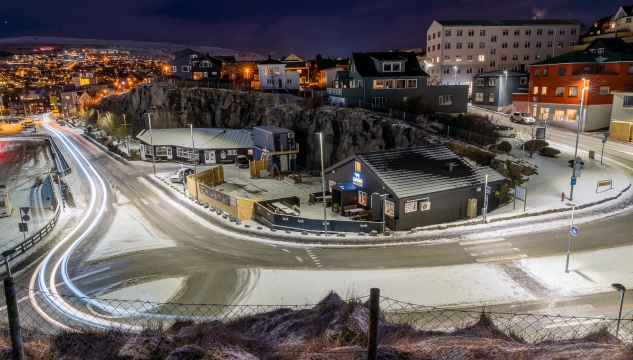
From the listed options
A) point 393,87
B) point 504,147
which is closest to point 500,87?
point 393,87

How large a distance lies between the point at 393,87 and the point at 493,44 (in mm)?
29118

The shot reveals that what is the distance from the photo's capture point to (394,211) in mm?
22812

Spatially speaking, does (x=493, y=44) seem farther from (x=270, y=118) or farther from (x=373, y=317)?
(x=373, y=317)

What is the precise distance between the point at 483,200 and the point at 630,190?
9.81 meters

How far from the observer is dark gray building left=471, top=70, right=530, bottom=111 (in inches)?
2160

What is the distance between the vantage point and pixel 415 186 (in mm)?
23328

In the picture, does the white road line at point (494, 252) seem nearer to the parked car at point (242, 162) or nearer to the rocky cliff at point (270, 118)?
the rocky cliff at point (270, 118)

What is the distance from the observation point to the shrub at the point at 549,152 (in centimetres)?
3272

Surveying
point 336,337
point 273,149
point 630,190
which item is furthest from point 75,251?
point 630,190

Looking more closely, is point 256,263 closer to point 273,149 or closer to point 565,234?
point 565,234

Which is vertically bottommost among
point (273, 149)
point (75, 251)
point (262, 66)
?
point (75, 251)

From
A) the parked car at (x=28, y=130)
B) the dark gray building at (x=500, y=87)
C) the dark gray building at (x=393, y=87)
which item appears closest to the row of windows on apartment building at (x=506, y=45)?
the dark gray building at (x=500, y=87)

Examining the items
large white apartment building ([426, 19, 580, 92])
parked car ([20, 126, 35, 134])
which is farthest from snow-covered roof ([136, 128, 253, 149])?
parked car ([20, 126, 35, 134])

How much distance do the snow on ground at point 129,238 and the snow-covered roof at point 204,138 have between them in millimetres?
19879
